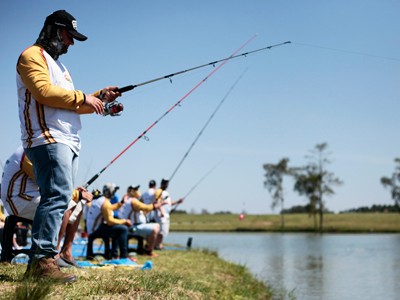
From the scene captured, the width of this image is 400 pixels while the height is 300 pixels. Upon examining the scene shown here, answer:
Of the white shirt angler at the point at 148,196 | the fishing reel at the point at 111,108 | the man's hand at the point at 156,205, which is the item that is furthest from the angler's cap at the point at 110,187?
the fishing reel at the point at 111,108

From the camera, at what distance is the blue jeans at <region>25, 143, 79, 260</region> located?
4371 mm

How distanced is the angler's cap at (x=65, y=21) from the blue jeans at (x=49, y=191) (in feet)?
2.86

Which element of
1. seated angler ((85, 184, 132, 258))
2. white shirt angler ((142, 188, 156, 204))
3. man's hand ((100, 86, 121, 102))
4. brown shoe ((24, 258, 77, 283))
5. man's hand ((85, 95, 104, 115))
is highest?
man's hand ((100, 86, 121, 102))

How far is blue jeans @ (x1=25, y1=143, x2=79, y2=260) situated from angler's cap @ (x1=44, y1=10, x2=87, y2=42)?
87 cm

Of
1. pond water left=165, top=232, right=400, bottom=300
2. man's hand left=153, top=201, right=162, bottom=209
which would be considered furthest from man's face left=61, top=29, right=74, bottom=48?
man's hand left=153, top=201, right=162, bottom=209

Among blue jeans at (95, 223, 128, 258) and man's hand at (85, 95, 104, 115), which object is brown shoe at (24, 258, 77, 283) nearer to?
man's hand at (85, 95, 104, 115)

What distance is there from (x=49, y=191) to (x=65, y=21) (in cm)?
129

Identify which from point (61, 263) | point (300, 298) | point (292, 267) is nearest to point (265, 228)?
point (292, 267)

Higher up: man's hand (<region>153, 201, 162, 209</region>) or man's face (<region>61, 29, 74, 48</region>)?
man's face (<region>61, 29, 74, 48</region>)

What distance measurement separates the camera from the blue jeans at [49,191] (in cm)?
437

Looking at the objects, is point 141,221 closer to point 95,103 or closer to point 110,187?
point 110,187

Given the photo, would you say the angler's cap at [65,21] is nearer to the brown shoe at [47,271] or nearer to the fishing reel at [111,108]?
the fishing reel at [111,108]

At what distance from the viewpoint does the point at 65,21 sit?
4.58 metres

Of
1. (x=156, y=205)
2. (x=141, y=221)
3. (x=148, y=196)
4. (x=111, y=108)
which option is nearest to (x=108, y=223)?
(x=156, y=205)
